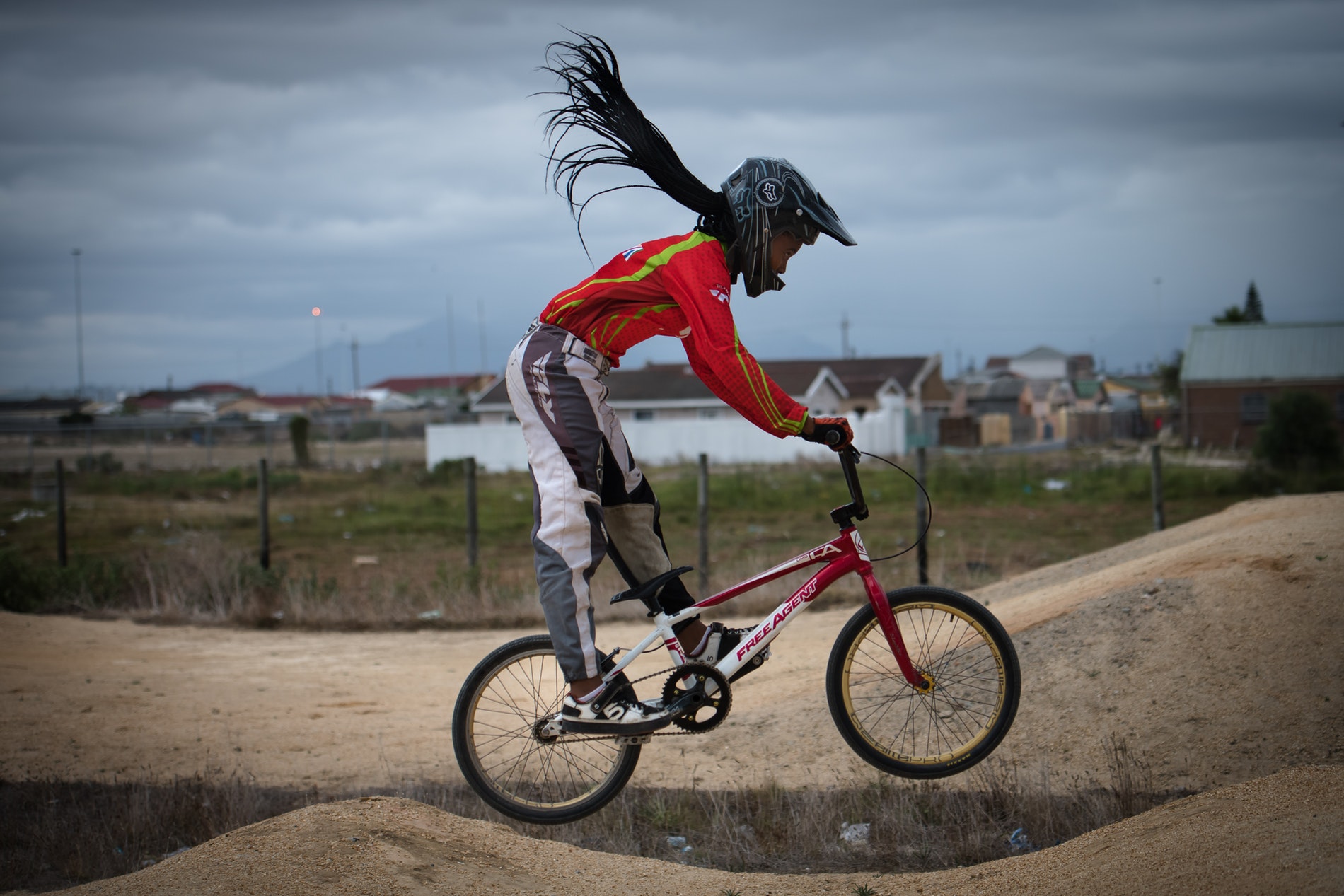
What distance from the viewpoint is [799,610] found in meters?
4.36

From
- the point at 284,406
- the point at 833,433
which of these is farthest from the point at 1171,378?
the point at 284,406

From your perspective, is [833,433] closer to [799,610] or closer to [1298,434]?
[799,610]

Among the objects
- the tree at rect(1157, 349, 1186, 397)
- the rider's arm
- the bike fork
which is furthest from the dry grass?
the tree at rect(1157, 349, 1186, 397)

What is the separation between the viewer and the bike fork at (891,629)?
4316 mm

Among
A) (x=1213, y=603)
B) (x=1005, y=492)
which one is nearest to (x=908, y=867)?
(x=1213, y=603)

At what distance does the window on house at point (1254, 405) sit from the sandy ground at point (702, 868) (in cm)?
4151

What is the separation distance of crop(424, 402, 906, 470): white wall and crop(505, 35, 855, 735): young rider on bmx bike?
33.9 meters

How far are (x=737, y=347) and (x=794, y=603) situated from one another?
3.66 ft

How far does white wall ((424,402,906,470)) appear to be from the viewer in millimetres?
38906

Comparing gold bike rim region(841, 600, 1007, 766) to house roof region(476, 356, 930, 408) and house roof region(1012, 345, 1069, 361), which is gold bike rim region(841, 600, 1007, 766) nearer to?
house roof region(476, 356, 930, 408)

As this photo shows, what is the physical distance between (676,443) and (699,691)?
3547cm

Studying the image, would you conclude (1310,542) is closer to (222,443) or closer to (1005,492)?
(1005,492)

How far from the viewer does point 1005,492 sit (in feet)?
75.9

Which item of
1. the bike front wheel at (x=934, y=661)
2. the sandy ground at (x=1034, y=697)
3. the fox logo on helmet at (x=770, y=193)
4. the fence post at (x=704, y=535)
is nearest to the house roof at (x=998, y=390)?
the fence post at (x=704, y=535)
